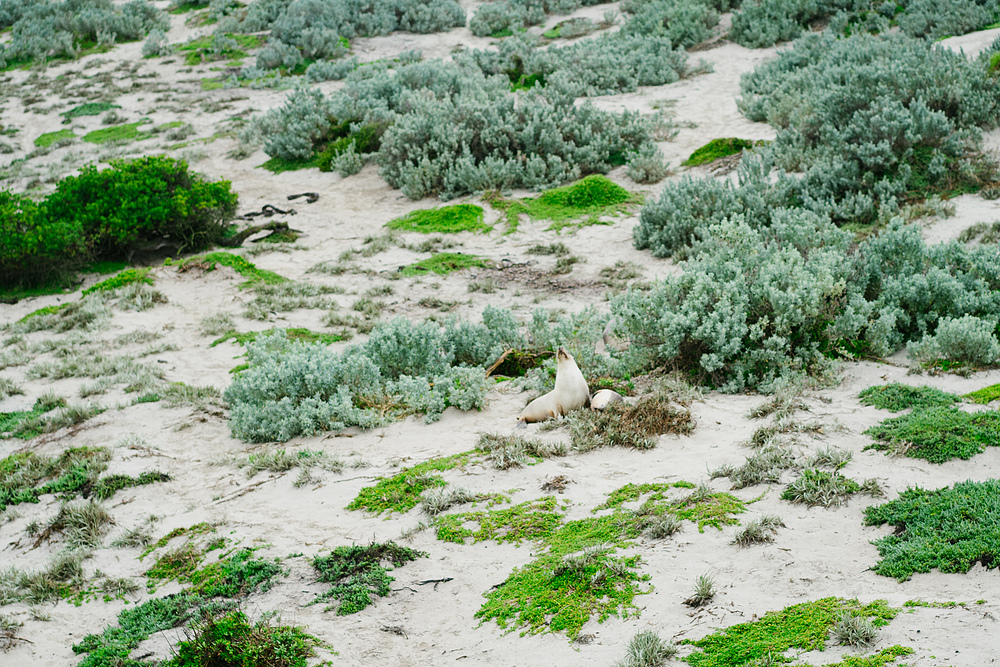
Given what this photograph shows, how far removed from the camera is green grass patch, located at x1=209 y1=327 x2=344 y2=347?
28.2 ft

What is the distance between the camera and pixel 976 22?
14.7m

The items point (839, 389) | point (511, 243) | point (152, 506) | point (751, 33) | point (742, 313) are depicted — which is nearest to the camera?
point (152, 506)

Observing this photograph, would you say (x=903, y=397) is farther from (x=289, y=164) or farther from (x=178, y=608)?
(x=289, y=164)

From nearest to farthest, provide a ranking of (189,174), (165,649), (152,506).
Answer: (165,649) < (152,506) < (189,174)

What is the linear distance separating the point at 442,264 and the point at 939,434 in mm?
7258

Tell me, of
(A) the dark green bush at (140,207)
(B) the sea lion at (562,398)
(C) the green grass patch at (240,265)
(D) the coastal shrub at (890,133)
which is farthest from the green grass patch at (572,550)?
(A) the dark green bush at (140,207)

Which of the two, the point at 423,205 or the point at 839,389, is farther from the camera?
the point at 423,205

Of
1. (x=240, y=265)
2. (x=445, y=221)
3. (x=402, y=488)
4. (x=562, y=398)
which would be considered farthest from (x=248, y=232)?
(x=402, y=488)

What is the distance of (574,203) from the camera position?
40.0ft

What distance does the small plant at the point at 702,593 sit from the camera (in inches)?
131

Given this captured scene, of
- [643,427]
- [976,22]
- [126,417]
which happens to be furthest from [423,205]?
[976,22]

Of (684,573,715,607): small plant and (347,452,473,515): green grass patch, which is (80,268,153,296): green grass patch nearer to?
(347,452,473,515): green grass patch

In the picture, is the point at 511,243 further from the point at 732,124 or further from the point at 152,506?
the point at 152,506

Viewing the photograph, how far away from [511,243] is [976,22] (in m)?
10.8
